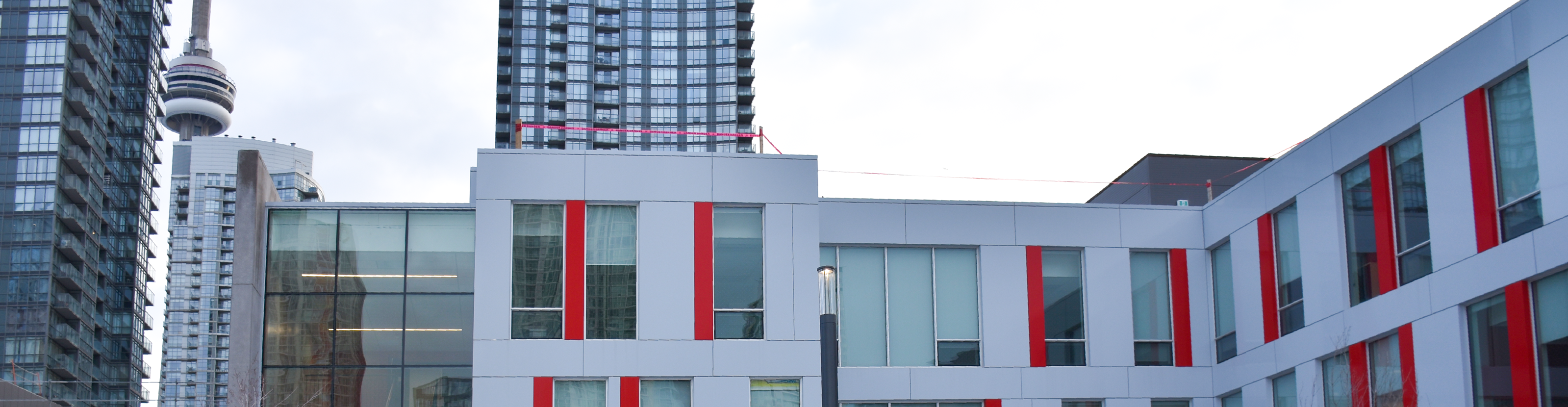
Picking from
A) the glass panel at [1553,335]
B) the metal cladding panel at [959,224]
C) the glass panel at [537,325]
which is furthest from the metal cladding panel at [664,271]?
the glass panel at [1553,335]

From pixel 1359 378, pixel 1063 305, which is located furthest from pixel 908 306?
pixel 1359 378

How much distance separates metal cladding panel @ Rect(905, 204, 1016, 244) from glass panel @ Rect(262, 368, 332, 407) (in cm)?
1099

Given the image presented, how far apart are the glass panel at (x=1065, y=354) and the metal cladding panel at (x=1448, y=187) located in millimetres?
7596

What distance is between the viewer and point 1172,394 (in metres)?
26.1

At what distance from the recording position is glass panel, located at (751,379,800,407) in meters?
23.5

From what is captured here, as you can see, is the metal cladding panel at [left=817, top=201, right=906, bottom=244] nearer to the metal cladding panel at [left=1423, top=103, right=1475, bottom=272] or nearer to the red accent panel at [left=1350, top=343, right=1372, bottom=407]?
the red accent panel at [left=1350, top=343, right=1372, bottom=407]

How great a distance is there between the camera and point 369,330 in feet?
89.0

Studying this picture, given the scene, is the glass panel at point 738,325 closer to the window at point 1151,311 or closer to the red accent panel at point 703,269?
the red accent panel at point 703,269

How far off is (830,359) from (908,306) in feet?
36.1

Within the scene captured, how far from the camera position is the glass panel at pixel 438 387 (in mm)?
26703

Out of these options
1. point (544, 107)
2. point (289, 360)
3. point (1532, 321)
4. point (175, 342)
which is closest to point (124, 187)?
point (544, 107)

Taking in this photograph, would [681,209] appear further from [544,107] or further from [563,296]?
[544,107]

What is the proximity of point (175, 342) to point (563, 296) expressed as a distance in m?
192

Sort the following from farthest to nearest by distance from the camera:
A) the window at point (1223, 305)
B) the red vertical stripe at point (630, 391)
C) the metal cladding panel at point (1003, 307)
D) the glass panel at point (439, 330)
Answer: the glass panel at point (439, 330) < the metal cladding panel at point (1003, 307) < the window at point (1223, 305) < the red vertical stripe at point (630, 391)
